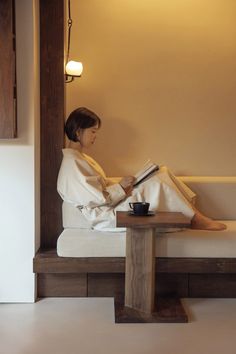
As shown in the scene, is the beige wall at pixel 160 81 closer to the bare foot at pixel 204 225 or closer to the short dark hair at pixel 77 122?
the short dark hair at pixel 77 122

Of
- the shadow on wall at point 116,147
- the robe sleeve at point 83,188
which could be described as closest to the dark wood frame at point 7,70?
the robe sleeve at point 83,188

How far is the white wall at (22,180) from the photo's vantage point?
9.30 feet

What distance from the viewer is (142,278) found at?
2707 millimetres

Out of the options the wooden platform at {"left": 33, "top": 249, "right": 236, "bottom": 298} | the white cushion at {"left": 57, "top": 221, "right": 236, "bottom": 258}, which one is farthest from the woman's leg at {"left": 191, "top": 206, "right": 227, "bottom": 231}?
the wooden platform at {"left": 33, "top": 249, "right": 236, "bottom": 298}

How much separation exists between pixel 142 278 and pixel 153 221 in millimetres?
376

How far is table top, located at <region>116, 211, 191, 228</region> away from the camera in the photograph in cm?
254

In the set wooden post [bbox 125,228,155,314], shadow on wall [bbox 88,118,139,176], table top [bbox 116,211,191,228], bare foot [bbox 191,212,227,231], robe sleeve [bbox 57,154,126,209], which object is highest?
shadow on wall [bbox 88,118,139,176]

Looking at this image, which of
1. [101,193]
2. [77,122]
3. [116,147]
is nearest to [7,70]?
[77,122]

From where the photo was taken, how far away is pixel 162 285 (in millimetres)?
3062

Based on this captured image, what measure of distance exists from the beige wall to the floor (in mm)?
1275

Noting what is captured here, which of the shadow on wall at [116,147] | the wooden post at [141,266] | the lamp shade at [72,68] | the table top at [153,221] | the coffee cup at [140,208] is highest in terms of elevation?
the lamp shade at [72,68]

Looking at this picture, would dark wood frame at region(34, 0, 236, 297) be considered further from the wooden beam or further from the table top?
the table top

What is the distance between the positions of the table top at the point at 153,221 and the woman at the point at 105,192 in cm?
21

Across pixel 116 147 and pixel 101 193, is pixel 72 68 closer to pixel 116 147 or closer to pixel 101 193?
pixel 116 147
